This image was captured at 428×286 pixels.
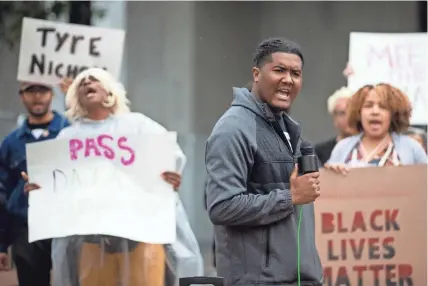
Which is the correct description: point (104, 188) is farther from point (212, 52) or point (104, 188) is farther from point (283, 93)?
point (212, 52)

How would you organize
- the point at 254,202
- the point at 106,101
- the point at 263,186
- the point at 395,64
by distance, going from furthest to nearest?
the point at 395,64
the point at 106,101
the point at 263,186
the point at 254,202

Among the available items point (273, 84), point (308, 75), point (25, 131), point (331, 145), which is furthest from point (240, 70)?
point (273, 84)

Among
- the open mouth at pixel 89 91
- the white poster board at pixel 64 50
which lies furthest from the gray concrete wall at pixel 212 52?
the open mouth at pixel 89 91

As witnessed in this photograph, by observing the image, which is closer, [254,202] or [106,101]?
[254,202]

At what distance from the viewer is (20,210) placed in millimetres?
6426

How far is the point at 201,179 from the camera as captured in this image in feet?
30.8

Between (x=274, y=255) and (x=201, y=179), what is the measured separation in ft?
18.8

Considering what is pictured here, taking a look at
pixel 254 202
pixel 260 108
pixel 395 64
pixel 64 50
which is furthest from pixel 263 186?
pixel 395 64

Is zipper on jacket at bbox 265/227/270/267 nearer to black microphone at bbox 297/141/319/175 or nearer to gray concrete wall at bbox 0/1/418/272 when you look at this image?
black microphone at bbox 297/141/319/175

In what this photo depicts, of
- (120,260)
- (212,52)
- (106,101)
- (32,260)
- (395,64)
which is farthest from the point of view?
(212,52)

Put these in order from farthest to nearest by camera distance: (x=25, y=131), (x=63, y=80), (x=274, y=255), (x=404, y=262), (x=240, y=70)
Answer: (x=240, y=70)
(x=63, y=80)
(x=25, y=131)
(x=404, y=262)
(x=274, y=255)

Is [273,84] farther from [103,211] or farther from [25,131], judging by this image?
[25,131]

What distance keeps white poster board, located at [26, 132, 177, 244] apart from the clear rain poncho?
9 cm

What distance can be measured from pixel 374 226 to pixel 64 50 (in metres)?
2.34
